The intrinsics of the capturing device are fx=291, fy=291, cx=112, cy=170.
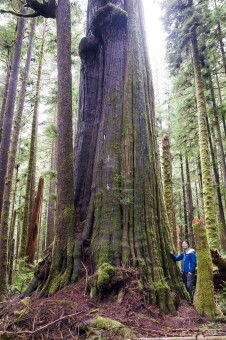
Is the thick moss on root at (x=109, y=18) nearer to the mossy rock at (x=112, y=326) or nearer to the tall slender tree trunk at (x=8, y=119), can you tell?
the tall slender tree trunk at (x=8, y=119)

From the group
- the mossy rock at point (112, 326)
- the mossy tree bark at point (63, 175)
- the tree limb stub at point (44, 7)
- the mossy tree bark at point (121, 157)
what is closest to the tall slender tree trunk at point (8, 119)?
the tree limb stub at point (44, 7)

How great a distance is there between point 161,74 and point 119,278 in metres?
24.2

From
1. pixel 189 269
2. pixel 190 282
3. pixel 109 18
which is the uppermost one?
pixel 109 18

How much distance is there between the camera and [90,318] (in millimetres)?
3535

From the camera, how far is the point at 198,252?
511 centimetres

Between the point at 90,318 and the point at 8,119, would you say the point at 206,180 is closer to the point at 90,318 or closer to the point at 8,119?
the point at 8,119

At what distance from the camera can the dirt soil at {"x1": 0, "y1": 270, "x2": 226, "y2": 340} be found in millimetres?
3207

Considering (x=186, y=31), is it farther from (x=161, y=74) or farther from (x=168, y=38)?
(x=161, y=74)

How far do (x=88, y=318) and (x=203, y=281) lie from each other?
2286mm

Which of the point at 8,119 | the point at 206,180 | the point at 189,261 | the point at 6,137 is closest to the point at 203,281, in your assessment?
the point at 189,261

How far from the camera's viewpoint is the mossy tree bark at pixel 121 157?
4801 millimetres

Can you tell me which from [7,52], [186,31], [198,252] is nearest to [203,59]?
[186,31]

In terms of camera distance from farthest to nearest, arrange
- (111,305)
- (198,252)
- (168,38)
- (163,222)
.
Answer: (168,38), (163,222), (198,252), (111,305)

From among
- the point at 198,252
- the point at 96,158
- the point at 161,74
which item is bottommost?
the point at 198,252
